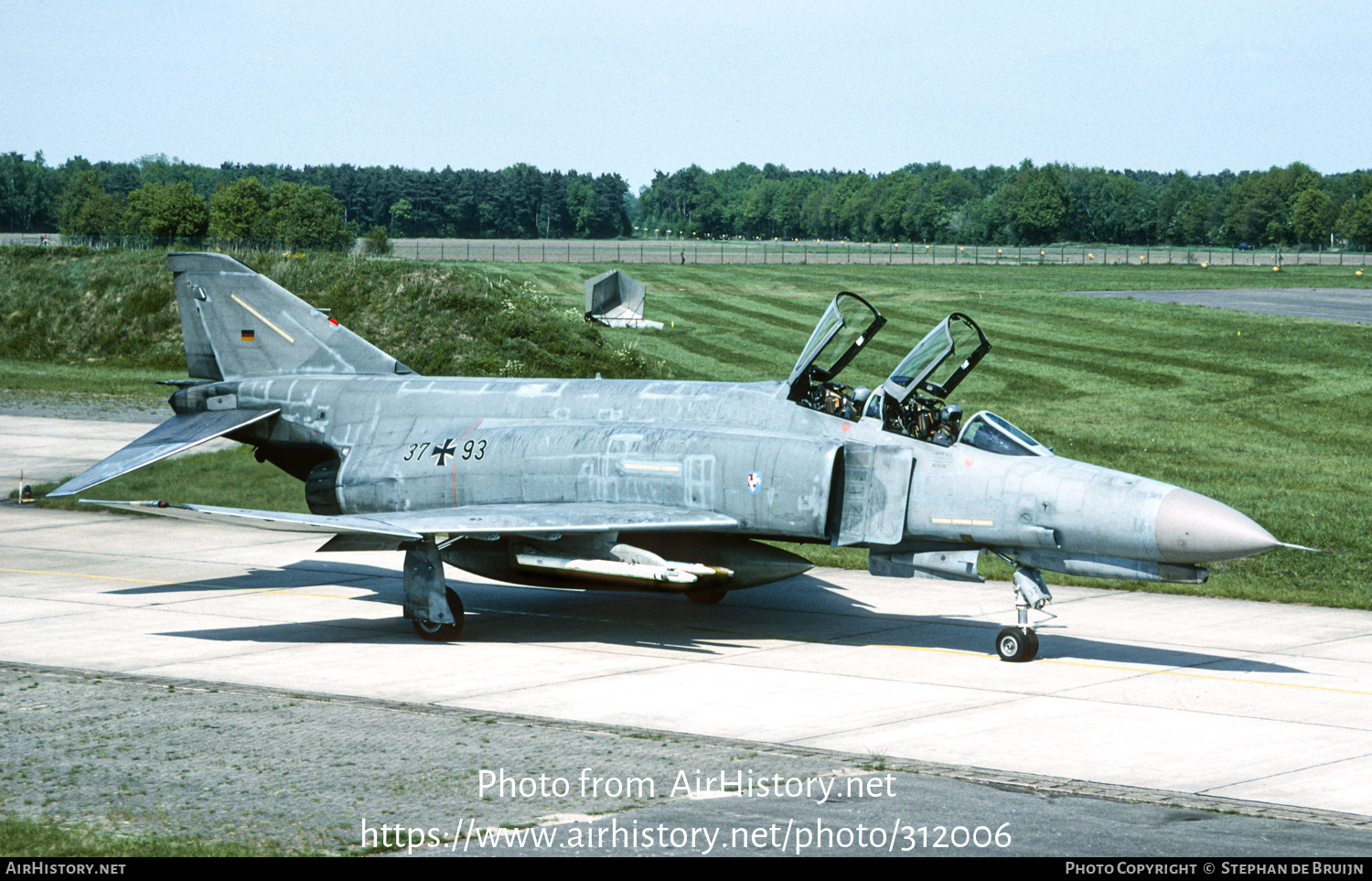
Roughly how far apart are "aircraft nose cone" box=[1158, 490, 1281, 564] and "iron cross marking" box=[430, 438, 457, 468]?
813 centimetres

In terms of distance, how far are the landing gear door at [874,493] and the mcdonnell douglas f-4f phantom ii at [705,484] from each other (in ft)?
0.07

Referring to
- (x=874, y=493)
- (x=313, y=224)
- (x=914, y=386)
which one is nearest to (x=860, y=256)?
(x=313, y=224)

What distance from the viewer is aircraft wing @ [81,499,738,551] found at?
14.7 metres

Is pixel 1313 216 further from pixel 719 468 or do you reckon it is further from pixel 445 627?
pixel 445 627

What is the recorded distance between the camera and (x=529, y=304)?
4675 cm

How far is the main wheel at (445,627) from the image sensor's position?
15883mm

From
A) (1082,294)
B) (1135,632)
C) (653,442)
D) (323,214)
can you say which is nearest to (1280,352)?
(1082,294)

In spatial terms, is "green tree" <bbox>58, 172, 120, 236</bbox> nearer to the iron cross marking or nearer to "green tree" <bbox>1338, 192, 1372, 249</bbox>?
"green tree" <bbox>1338, 192, 1372, 249</bbox>

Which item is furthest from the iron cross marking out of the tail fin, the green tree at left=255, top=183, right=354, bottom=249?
the green tree at left=255, top=183, right=354, bottom=249

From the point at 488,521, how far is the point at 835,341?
433 centimetres

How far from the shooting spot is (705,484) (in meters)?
15.3

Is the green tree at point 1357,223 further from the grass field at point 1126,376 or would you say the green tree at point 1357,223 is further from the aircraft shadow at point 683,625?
the aircraft shadow at point 683,625

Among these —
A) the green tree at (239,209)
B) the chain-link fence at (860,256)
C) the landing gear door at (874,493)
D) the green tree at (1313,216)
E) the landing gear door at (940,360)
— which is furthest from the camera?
the green tree at (1313,216)

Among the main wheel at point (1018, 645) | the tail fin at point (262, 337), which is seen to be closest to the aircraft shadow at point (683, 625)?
the main wheel at point (1018, 645)
